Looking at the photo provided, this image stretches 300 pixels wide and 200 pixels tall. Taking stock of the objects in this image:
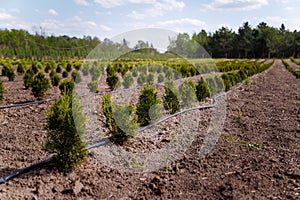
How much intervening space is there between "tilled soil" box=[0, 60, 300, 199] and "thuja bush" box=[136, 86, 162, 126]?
102 centimetres

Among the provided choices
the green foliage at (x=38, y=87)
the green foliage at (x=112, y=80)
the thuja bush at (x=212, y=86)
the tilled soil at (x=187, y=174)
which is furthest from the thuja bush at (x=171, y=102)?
the green foliage at (x=112, y=80)

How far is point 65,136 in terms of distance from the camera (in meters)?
3.59

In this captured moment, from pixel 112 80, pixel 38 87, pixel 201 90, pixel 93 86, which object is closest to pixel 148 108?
pixel 201 90

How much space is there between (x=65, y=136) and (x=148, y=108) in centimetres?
237

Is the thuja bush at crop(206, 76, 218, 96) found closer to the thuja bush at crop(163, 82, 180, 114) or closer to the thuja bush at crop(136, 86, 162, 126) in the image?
the thuja bush at crop(163, 82, 180, 114)

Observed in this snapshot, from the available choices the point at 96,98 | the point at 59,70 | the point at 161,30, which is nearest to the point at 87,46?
the point at 59,70

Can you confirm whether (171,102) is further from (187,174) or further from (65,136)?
(65,136)

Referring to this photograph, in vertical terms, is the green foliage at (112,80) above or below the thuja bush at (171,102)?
above

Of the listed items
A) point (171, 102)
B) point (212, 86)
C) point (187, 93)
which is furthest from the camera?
point (212, 86)

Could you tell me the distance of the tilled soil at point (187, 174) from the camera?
10.5ft

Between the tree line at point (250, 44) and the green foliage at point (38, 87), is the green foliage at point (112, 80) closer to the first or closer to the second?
the green foliage at point (38, 87)

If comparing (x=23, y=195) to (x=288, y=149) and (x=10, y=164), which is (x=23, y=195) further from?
(x=288, y=149)

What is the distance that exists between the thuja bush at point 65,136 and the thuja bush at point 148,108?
2.13 metres

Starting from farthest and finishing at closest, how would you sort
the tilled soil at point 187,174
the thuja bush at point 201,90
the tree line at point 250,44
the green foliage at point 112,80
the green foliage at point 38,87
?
the tree line at point 250,44, the green foliage at point 112,80, the thuja bush at point 201,90, the green foliage at point 38,87, the tilled soil at point 187,174
